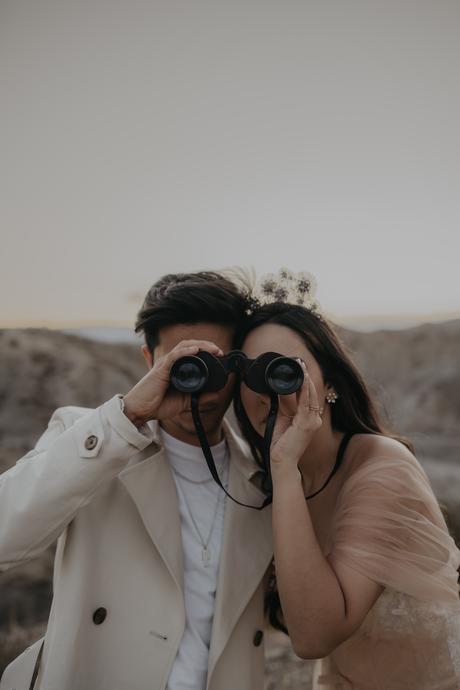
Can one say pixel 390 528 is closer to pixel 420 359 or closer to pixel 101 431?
pixel 101 431

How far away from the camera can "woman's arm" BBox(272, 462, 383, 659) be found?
5.53 feet

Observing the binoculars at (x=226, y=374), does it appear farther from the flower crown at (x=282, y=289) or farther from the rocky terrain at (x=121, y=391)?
the rocky terrain at (x=121, y=391)

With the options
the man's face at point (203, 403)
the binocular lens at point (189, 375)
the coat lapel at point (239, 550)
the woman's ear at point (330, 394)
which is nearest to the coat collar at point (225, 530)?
the coat lapel at point (239, 550)

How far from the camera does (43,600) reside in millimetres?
4734

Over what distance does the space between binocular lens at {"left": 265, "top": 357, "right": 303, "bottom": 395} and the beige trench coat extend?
47cm

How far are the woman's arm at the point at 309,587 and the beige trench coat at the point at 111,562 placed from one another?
331mm

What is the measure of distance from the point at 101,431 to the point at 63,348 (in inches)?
209

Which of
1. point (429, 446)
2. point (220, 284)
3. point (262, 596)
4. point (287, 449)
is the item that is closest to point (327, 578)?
point (287, 449)

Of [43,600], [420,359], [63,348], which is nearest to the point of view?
[43,600]

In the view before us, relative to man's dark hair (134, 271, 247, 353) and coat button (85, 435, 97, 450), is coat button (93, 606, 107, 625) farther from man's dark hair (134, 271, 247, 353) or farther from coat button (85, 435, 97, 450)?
man's dark hair (134, 271, 247, 353)

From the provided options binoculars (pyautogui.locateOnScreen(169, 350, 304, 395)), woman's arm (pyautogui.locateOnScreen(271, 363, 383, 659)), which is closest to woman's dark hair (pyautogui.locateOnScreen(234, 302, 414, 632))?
binoculars (pyautogui.locateOnScreen(169, 350, 304, 395))

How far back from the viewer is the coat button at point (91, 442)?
5.80 feet

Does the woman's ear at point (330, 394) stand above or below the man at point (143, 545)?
above

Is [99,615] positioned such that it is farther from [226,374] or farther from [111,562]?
[226,374]
